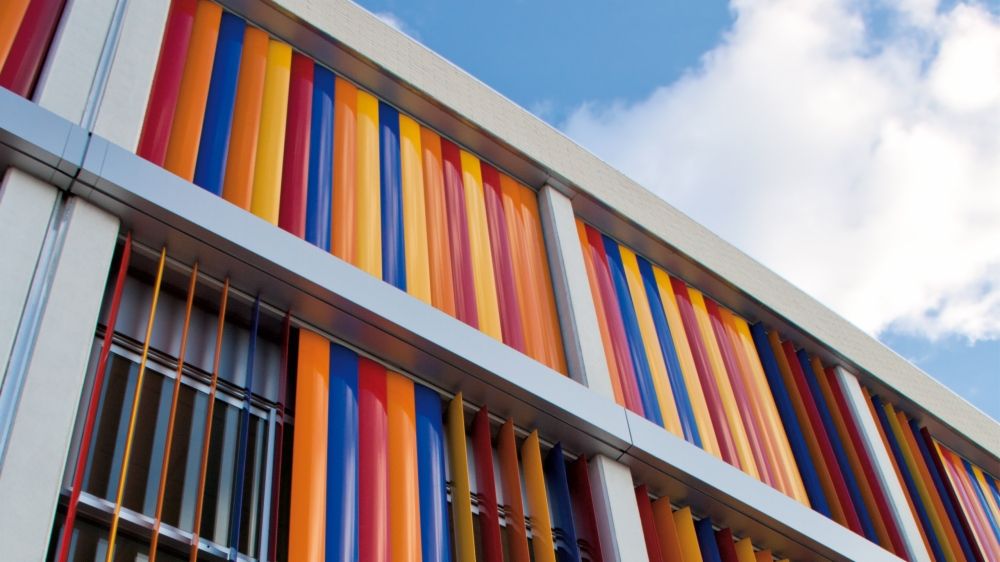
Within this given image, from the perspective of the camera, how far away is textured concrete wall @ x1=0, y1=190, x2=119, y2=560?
3535 millimetres

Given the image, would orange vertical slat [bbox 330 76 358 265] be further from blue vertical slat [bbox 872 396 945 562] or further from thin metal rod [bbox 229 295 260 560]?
Answer: blue vertical slat [bbox 872 396 945 562]

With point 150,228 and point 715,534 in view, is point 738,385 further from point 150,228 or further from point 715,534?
point 150,228

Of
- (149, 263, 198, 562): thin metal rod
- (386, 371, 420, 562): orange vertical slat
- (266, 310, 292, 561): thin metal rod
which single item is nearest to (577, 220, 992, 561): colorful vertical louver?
(386, 371, 420, 562): orange vertical slat

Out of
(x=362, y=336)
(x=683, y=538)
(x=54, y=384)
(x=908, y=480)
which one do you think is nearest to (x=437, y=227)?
(x=362, y=336)

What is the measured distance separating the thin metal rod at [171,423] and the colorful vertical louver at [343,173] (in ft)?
2.44

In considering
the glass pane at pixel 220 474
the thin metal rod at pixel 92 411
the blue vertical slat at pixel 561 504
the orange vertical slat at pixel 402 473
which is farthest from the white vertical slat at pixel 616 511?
the thin metal rod at pixel 92 411

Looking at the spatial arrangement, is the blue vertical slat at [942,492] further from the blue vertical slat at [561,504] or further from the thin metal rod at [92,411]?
the thin metal rod at [92,411]

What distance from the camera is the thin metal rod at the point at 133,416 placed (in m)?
3.75

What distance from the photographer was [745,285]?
886 cm

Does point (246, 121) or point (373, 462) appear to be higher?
point (246, 121)

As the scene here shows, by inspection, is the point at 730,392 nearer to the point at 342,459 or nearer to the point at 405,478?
the point at 405,478

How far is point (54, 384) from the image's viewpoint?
3.90 meters

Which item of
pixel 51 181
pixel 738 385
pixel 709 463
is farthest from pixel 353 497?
pixel 738 385

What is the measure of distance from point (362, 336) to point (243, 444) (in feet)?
3.78
